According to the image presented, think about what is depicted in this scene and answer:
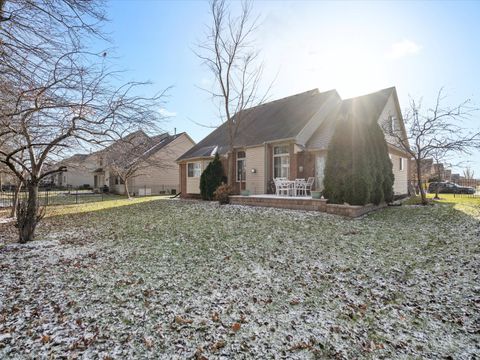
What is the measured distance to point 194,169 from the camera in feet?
60.4

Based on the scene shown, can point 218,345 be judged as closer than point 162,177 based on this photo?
Yes

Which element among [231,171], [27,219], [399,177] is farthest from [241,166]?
[27,219]

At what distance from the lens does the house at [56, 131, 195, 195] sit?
7.51 meters

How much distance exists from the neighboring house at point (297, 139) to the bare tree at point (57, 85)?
7930mm

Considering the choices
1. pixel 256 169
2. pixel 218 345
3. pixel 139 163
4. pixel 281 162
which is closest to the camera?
pixel 218 345

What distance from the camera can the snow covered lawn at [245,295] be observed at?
8.87 ft

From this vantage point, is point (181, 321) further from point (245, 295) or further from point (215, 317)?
point (245, 295)

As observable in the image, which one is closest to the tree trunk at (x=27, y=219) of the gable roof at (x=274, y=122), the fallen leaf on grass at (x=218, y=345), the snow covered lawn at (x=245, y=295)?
the snow covered lawn at (x=245, y=295)

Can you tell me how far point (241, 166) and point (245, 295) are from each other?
39.0ft

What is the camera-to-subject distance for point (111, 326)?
117 inches

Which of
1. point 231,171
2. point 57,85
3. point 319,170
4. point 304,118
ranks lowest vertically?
point 319,170

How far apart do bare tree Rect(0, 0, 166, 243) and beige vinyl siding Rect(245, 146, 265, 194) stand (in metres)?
7.96

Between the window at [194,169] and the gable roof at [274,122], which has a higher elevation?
the gable roof at [274,122]

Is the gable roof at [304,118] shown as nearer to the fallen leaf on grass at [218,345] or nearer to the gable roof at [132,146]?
the gable roof at [132,146]
